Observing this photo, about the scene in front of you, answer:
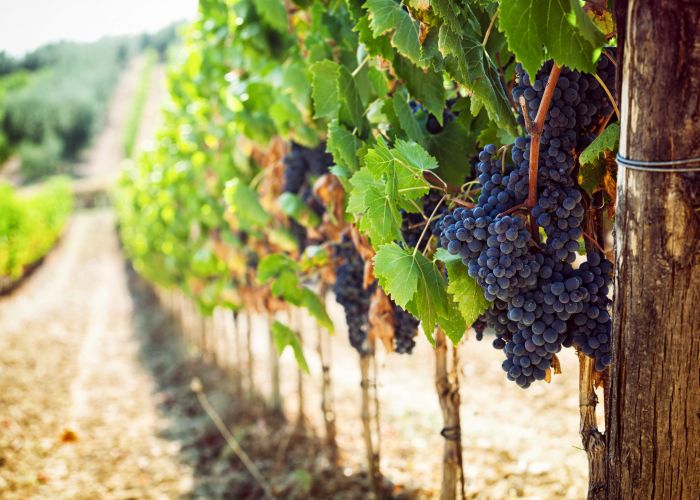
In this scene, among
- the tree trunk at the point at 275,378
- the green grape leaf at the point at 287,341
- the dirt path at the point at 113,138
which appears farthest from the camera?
the dirt path at the point at 113,138

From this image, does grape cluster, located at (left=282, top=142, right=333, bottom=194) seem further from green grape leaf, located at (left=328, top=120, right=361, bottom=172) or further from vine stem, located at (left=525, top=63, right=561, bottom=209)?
vine stem, located at (left=525, top=63, right=561, bottom=209)

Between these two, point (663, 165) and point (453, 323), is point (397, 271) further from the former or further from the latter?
point (663, 165)

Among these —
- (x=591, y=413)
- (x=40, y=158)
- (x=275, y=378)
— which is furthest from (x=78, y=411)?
(x=40, y=158)

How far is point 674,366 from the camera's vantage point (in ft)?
4.66

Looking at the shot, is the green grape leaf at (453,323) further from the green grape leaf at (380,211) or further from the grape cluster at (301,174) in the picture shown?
the grape cluster at (301,174)

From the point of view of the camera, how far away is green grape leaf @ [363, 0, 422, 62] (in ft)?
5.63

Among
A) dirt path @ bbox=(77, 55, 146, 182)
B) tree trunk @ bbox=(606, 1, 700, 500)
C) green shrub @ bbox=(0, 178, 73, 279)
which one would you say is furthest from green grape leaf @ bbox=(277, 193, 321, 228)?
dirt path @ bbox=(77, 55, 146, 182)

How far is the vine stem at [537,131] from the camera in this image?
4.84 feet

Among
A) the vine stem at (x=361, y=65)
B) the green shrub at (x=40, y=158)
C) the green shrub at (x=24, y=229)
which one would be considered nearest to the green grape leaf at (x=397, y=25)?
Answer: the vine stem at (x=361, y=65)

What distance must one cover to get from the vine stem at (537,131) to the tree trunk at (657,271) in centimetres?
17

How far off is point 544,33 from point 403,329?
1.45 metres

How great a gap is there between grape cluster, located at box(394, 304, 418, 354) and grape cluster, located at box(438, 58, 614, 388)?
862 millimetres

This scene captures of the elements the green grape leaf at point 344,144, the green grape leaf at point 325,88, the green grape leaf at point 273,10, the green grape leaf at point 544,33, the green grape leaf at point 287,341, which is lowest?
the green grape leaf at point 287,341

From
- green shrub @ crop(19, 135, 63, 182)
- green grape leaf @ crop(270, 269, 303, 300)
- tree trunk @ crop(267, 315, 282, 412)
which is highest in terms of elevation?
green shrub @ crop(19, 135, 63, 182)
